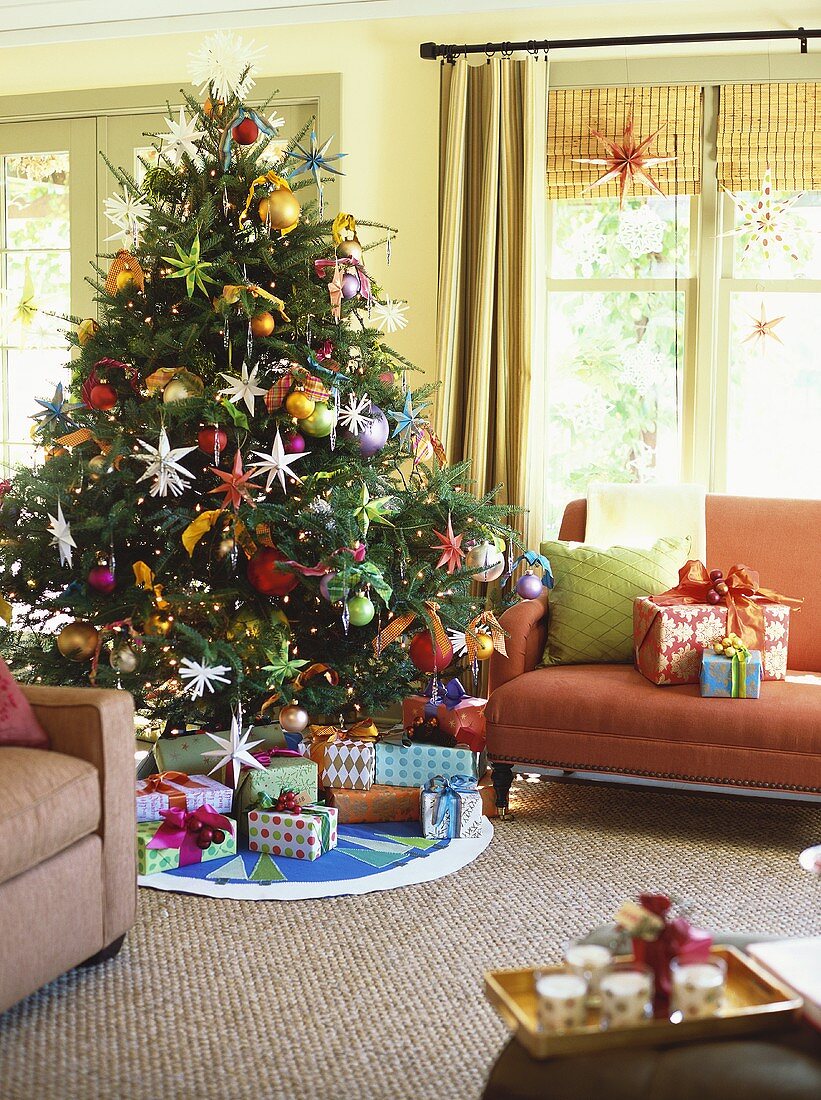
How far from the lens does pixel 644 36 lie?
4059 millimetres

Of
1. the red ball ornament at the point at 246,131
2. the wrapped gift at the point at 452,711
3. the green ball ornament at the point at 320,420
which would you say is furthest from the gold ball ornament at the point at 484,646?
the red ball ornament at the point at 246,131

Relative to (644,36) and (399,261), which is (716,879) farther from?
(644,36)

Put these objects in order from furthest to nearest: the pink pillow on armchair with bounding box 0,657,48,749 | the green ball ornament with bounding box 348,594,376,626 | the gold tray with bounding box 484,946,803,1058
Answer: the green ball ornament with bounding box 348,594,376,626 → the pink pillow on armchair with bounding box 0,657,48,749 → the gold tray with bounding box 484,946,803,1058

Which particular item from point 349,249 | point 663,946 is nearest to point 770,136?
point 349,249

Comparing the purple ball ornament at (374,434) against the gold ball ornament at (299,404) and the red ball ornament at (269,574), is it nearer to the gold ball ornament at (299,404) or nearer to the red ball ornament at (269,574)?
the gold ball ornament at (299,404)

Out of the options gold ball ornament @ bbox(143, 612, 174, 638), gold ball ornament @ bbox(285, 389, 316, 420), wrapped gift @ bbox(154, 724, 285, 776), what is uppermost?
gold ball ornament @ bbox(285, 389, 316, 420)

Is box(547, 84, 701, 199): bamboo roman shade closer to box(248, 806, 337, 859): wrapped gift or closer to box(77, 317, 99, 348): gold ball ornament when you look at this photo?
box(77, 317, 99, 348): gold ball ornament

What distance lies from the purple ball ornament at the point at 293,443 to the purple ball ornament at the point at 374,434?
18cm

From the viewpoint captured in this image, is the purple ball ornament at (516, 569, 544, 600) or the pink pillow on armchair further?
the purple ball ornament at (516, 569, 544, 600)

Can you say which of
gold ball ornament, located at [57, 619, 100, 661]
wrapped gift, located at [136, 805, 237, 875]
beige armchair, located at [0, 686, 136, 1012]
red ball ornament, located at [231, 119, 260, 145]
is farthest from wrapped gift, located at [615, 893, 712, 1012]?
red ball ornament, located at [231, 119, 260, 145]

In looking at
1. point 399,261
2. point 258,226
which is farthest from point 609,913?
point 399,261

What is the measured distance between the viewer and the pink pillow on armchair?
2334 millimetres

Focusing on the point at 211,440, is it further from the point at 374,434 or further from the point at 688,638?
the point at 688,638

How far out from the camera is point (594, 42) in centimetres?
404
